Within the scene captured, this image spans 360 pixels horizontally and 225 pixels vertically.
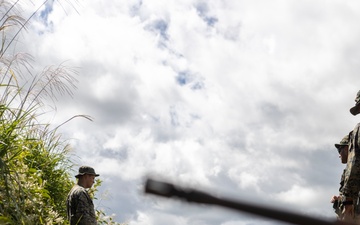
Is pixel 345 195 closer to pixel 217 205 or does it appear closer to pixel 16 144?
pixel 16 144

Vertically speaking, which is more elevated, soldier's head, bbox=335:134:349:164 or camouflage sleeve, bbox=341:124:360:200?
soldier's head, bbox=335:134:349:164

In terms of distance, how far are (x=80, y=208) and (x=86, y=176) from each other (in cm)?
70

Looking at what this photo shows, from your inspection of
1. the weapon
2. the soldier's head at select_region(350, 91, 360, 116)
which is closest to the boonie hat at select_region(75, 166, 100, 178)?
the soldier's head at select_region(350, 91, 360, 116)

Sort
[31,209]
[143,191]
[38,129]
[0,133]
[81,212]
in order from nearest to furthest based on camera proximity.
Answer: [143,191] < [0,133] < [31,209] < [81,212] < [38,129]

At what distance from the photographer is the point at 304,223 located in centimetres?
132

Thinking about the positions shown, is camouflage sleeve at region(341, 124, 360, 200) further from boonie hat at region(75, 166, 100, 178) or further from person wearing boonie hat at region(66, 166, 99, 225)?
boonie hat at region(75, 166, 100, 178)

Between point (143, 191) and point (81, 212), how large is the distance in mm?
5115

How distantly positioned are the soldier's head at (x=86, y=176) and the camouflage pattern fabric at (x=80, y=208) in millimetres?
441

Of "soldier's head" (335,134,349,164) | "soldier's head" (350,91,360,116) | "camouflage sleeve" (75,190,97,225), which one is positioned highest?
"soldier's head" (350,91,360,116)

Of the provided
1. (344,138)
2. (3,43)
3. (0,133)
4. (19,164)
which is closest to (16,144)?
(0,133)

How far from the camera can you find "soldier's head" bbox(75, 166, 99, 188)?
22.1 feet

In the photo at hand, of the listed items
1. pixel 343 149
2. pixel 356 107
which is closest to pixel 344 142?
pixel 343 149

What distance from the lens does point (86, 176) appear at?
680cm

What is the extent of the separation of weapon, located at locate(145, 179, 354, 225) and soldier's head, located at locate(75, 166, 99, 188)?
5594 mm
